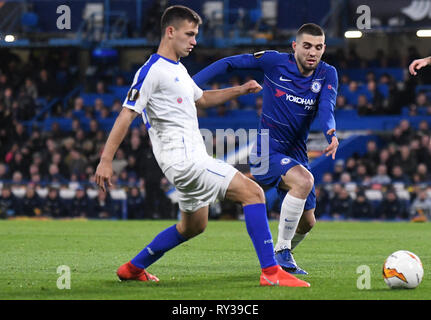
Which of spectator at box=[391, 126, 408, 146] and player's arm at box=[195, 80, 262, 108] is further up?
player's arm at box=[195, 80, 262, 108]

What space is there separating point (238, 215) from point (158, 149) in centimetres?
1306

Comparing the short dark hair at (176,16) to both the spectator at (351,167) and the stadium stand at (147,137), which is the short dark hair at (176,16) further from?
the spectator at (351,167)

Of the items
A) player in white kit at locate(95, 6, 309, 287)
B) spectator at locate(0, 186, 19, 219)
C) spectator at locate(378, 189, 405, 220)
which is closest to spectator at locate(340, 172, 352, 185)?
spectator at locate(378, 189, 405, 220)

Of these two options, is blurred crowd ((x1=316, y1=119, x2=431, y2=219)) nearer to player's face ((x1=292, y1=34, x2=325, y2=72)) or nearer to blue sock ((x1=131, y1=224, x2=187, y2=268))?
player's face ((x1=292, y1=34, x2=325, y2=72))

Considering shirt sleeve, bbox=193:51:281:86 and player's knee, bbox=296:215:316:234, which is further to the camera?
player's knee, bbox=296:215:316:234

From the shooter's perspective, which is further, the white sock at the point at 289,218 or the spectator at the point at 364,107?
the spectator at the point at 364,107

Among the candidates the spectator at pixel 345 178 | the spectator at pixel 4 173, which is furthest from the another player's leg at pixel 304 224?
the spectator at pixel 4 173

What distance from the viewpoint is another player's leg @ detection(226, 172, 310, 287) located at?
670 cm

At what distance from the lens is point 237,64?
8.23 meters

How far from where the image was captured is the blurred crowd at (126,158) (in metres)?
19.5

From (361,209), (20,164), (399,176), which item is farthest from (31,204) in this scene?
(399,176)

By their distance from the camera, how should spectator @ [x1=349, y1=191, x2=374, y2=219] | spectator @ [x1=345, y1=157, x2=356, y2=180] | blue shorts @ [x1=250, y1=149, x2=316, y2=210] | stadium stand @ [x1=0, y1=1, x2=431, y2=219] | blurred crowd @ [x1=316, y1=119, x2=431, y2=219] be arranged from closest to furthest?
1. blue shorts @ [x1=250, y1=149, x2=316, y2=210]
2. blurred crowd @ [x1=316, y1=119, x2=431, y2=219]
3. spectator @ [x1=349, y1=191, x2=374, y2=219]
4. stadium stand @ [x1=0, y1=1, x2=431, y2=219]
5. spectator @ [x1=345, y1=157, x2=356, y2=180]

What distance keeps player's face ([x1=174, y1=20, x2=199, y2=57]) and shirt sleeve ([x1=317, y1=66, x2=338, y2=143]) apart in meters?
1.60
